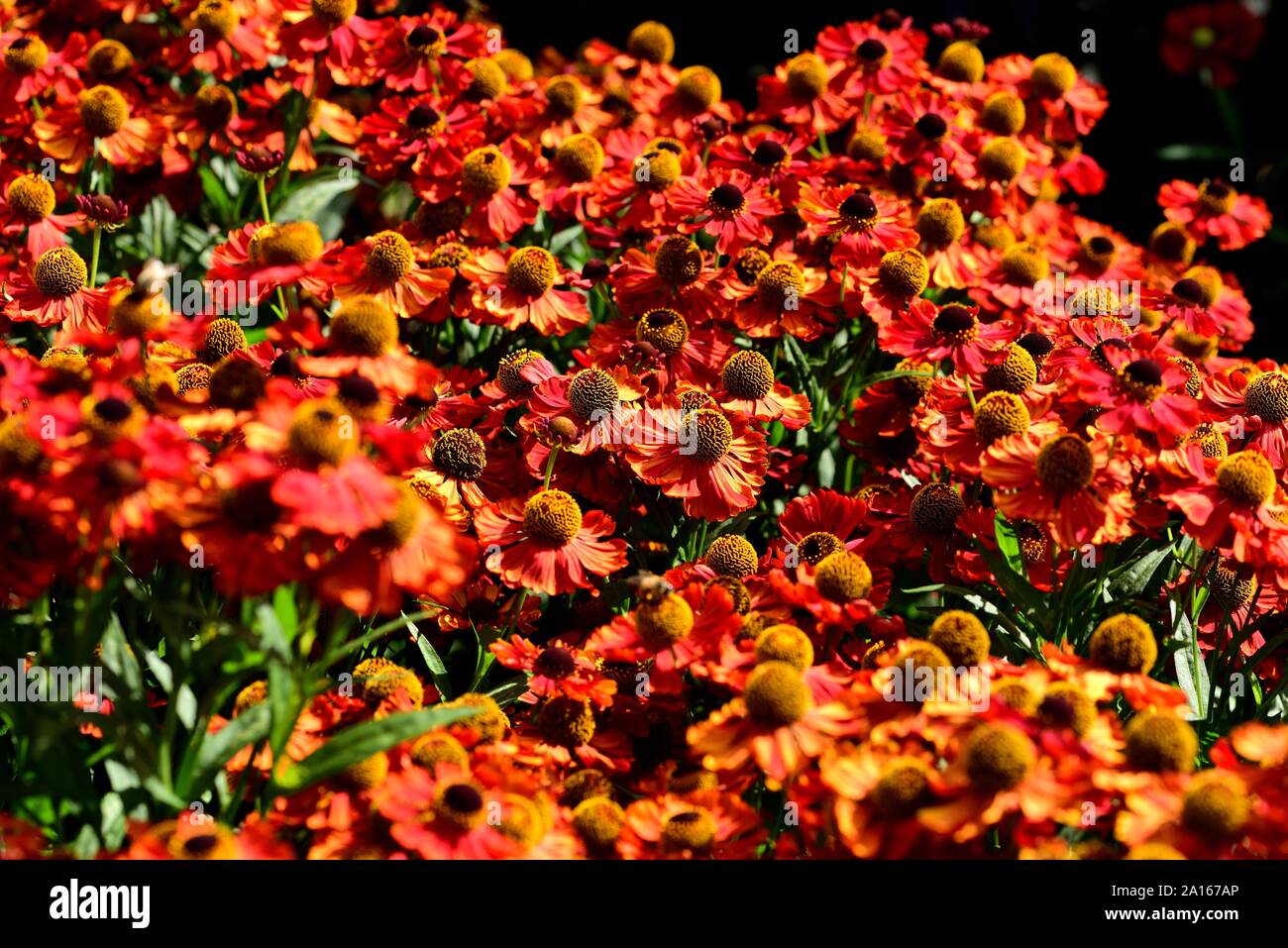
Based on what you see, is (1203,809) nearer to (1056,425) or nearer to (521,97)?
(1056,425)

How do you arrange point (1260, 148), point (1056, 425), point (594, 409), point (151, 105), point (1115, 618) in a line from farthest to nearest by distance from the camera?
point (1260, 148) < point (151, 105) < point (594, 409) < point (1056, 425) < point (1115, 618)

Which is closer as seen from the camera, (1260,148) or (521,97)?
(521,97)

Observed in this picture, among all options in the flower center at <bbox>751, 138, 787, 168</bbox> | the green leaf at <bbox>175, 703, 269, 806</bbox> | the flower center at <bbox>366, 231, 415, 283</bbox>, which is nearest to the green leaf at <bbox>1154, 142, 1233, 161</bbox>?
Answer: the flower center at <bbox>751, 138, 787, 168</bbox>

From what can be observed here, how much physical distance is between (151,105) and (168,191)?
Result: 209 mm

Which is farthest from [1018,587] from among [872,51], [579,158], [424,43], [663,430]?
[424,43]

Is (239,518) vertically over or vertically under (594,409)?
under

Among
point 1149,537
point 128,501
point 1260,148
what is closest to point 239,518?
point 128,501

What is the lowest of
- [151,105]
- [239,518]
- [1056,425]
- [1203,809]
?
[1203,809]

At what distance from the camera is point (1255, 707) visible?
235cm

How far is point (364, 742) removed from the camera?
1.72 m

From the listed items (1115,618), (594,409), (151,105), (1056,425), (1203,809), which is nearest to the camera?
(1203,809)

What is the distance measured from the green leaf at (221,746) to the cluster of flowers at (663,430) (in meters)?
0.03

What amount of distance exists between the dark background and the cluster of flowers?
44.2 inches

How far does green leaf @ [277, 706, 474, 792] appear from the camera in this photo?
1697 millimetres
